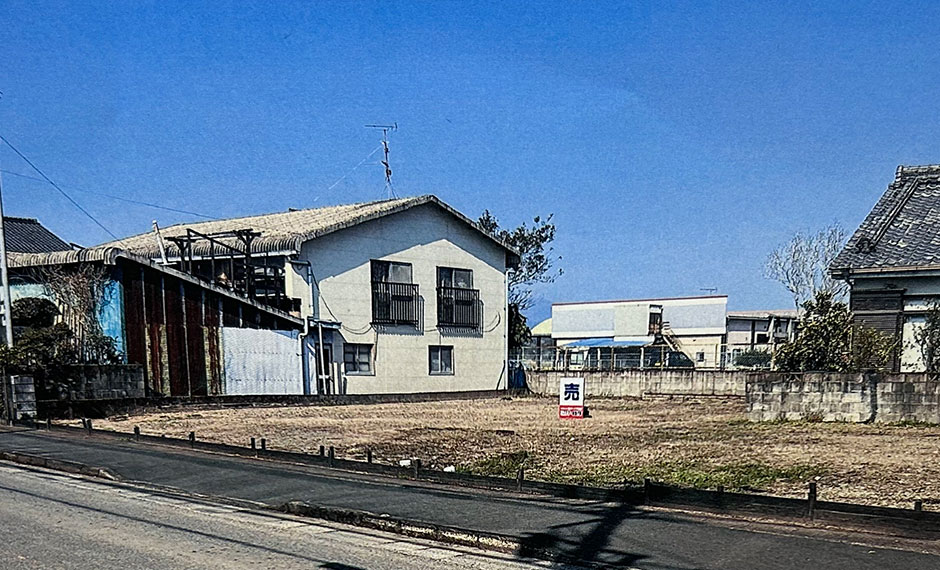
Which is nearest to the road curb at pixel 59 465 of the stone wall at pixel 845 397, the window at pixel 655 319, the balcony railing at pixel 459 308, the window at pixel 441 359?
the stone wall at pixel 845 397

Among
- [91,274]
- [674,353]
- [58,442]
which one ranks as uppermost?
[91,274]

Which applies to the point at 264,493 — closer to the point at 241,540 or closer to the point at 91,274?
the point at 241,540

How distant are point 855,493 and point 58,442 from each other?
11.2 meters

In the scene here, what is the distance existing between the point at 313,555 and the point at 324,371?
61.1 ft

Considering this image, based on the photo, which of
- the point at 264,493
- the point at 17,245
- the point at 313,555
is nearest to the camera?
the point at 313,555

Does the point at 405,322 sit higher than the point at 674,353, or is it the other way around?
the point at 405,322

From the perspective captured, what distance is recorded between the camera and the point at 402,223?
2692 cm

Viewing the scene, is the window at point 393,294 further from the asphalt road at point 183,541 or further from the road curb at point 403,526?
the asphalt road at point 183,541

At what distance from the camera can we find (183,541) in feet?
20.4

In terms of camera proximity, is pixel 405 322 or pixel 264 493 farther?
pixel 405 322

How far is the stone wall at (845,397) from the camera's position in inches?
514

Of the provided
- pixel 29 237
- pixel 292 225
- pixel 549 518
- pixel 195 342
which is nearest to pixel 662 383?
pixel 292 225

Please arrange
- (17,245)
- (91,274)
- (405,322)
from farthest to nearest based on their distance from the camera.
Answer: (17,245), (405,322), (91,274)

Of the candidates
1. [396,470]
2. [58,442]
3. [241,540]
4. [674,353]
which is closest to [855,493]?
[396,470]
